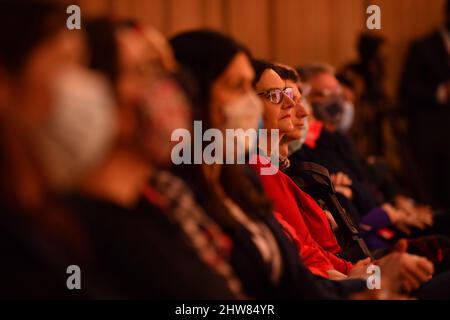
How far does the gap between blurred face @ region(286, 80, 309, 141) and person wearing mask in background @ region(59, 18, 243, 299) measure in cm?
124

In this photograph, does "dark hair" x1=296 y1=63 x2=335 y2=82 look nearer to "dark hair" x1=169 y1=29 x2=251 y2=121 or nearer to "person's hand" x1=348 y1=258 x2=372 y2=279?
"person's hand" x1=348 y1=258 x2=372 y2=279

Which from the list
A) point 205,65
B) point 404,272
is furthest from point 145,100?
point 404,272

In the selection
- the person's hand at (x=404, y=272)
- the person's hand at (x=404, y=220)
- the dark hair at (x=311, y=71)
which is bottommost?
the person's hand at (x=404, y=272)

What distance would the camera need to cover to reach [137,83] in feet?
4.58

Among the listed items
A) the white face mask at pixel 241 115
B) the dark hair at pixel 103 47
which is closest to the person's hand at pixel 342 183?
the white face mask at pixel 241 115

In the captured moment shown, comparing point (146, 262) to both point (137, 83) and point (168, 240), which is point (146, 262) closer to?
point (168, 240)

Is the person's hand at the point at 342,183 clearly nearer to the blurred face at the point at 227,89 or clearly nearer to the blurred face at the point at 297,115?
the blurred face at the point at 297,115

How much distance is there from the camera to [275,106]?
2594 mm

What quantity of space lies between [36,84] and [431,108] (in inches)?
212

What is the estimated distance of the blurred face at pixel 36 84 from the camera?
49.4 inches

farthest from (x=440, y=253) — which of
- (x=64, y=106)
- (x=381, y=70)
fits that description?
(x=381, y=70)

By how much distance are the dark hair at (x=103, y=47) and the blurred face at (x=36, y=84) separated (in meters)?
0.08

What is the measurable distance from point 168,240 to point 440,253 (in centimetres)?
179

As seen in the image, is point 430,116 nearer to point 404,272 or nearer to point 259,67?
point 259,67
